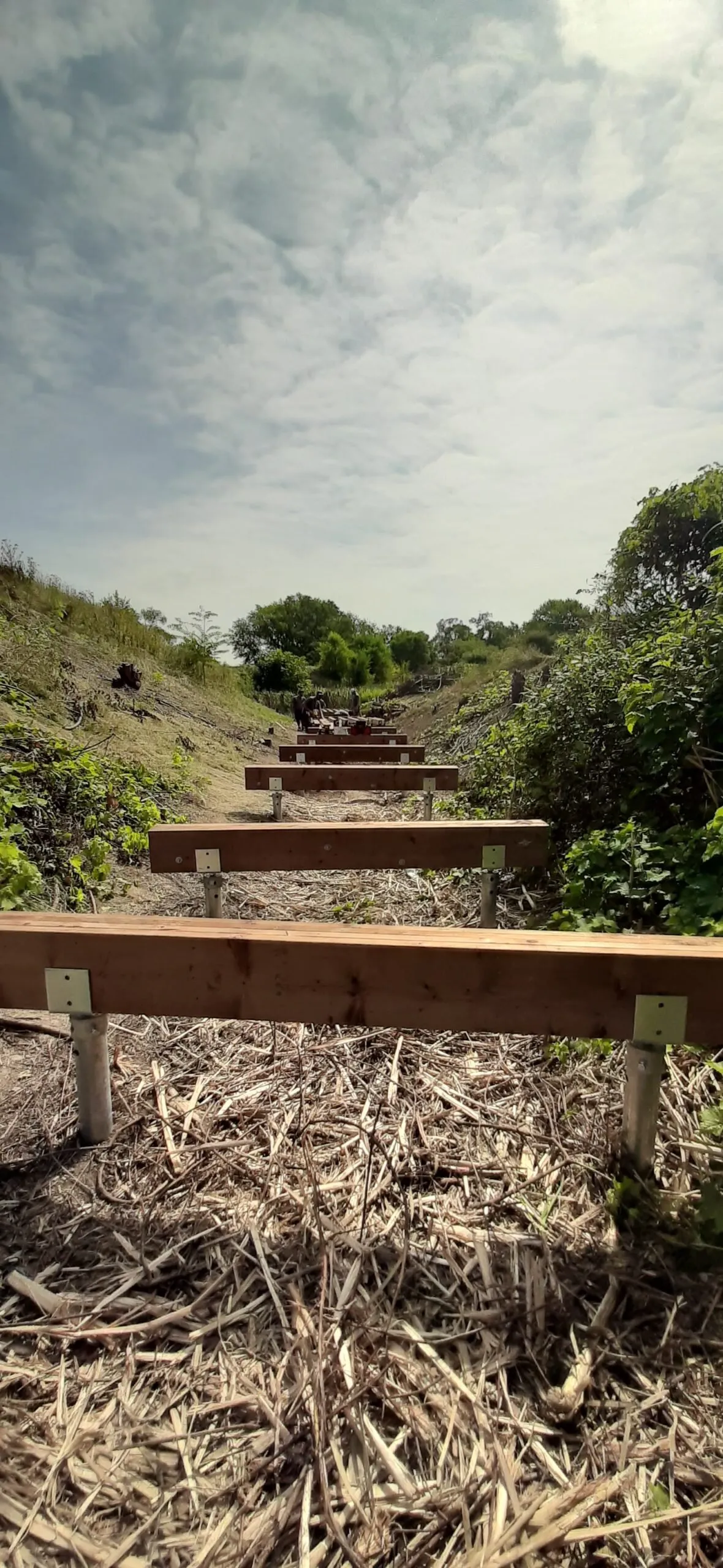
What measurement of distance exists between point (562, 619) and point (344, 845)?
12957 millimetres

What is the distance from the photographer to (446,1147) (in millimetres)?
1854

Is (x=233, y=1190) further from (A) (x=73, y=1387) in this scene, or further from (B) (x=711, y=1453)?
(B) (x=711, y=1453)

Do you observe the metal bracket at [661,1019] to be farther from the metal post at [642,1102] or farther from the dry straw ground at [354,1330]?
the dry straw ground at [354,1330]

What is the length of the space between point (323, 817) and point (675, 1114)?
5.20m

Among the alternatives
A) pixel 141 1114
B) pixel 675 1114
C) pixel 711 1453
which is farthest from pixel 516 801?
pixel 711 1453

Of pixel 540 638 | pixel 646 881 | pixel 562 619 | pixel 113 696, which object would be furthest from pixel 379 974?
pixel 540 638

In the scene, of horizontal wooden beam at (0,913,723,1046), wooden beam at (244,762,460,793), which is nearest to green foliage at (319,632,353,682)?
wooden beam at (244,762,460,793)

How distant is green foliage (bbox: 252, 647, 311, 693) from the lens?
30742 millimetres

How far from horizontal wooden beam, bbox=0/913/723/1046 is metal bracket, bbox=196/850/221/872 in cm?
121

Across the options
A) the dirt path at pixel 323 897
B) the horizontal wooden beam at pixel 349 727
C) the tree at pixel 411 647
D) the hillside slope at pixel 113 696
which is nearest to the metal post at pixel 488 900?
the dirt path at pixel 323 897

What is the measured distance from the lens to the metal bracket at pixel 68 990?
1590 millimetres

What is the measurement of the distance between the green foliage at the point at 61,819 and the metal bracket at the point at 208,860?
816 millimetres

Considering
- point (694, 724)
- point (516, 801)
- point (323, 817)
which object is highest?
point (694, 724)

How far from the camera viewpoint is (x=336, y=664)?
121ft
